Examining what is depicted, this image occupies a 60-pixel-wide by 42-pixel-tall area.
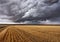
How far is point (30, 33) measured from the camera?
2.53 meters

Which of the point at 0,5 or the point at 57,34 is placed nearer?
the point at 57,34

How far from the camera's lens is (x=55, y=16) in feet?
8.53

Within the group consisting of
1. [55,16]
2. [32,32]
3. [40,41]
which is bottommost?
[40,41]

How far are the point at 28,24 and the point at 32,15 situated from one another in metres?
0.18

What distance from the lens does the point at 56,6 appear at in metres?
2.64

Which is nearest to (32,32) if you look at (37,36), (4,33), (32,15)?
(37,36)

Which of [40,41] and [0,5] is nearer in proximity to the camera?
[40,41]

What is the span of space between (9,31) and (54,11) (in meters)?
0.87

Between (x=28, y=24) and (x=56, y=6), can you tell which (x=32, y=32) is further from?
(x=56, y=6)

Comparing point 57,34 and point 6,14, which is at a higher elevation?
point 6,14

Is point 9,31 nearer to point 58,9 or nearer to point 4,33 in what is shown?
point 4,33

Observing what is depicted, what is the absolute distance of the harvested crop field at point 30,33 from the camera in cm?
250

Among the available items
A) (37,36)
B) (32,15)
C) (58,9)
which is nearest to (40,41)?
(37,36)

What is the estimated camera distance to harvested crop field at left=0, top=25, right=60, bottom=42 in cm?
250
